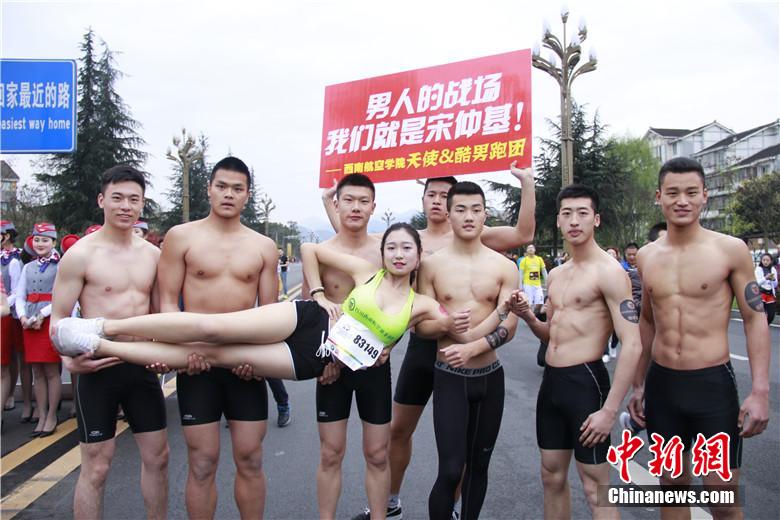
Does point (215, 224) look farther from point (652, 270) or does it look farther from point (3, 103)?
point (3, 103)

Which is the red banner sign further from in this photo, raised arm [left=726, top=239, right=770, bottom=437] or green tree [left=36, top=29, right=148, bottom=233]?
green tree [left=36, top=29, right=148, bottom=233]

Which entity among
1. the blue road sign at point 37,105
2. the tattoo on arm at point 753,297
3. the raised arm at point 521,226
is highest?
the blue road sign at point 37,105

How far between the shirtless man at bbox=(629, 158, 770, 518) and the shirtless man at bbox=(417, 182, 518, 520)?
2.84ft

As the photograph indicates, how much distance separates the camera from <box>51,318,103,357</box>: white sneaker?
302 cm

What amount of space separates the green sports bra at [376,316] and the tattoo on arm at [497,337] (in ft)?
1.65

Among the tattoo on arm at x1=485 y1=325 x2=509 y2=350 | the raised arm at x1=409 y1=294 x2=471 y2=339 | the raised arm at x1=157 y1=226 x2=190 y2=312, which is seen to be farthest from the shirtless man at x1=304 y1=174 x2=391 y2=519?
the raised arm at x1=157 y1=226 x2=190 y2=312

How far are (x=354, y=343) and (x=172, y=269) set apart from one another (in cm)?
126

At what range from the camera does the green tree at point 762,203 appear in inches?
1013

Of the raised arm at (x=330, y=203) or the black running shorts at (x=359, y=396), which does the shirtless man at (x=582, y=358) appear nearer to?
the black running shorts at (x=359, y=396)

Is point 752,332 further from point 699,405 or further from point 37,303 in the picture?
point 37,303

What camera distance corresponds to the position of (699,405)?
295 cm

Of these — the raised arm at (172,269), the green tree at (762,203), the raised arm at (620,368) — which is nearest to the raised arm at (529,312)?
the raised arm at (620,368)

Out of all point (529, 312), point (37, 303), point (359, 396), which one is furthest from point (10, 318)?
point (529, 312)

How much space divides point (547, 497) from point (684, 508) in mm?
722
